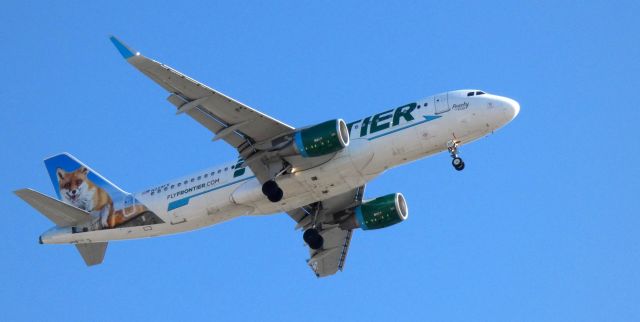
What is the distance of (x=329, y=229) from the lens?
5947cm

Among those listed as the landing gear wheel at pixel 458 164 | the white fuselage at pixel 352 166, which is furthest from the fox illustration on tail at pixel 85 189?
the landing gear wheel at pixel 458 164

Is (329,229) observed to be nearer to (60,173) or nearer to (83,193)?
(83,193)

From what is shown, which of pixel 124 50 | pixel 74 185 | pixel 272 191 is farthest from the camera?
pixel 74 185

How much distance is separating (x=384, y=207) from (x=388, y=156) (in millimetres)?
6960

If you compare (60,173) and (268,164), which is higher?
(60,173)

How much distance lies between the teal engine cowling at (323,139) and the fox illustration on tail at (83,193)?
12.2m

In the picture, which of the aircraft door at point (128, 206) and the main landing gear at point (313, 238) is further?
the main landing gear at point (313, 238)

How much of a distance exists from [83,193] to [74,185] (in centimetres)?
110

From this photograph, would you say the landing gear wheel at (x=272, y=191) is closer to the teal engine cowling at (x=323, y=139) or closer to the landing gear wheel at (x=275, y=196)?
the landing gear wheel at (x=275, y=196)

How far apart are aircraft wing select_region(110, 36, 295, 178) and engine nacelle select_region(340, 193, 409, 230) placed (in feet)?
25.8

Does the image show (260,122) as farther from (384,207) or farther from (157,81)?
(384,207)

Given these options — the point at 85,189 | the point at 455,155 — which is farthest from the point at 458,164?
the point at 85,189

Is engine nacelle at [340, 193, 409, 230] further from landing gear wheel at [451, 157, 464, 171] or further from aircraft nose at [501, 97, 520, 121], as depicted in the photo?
aircraft nose at [501, 97, 520, 121]

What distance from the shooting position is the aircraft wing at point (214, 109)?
156 ft
